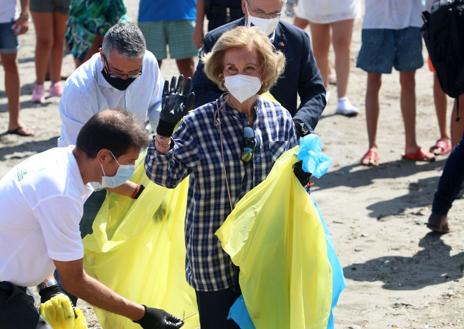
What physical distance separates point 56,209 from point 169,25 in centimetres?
553

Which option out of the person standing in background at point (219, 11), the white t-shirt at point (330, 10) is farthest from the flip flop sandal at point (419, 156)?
the person standing in background at point (219, 11)

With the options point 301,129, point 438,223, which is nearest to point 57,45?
point 438,223

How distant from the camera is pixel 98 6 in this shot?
9.05m

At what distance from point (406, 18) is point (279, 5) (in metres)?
3.08

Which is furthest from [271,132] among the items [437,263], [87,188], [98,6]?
[98,6]

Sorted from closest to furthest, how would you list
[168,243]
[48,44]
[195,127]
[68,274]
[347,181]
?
[68,274] → [195,127] → [168,243] → [347,181] → [48,44]

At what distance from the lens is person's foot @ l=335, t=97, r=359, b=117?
9.88m

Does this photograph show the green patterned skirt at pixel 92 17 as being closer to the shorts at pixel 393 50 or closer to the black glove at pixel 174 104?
the shorts at pixel 393 50

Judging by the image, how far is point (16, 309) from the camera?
4.09 meters

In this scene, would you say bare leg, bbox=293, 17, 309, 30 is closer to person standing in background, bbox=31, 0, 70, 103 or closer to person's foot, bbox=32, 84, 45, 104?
person standing in background, bbox=31, 0, 70, 103

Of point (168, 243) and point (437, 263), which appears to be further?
point (437, 263)

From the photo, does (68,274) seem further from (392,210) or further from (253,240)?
(392,210)

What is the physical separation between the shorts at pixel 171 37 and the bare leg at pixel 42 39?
1.24 metres

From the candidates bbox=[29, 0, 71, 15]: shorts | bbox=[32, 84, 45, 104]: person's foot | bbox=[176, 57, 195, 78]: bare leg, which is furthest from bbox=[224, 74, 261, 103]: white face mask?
bbox=[32, 84, 45, 104]: person's foot
